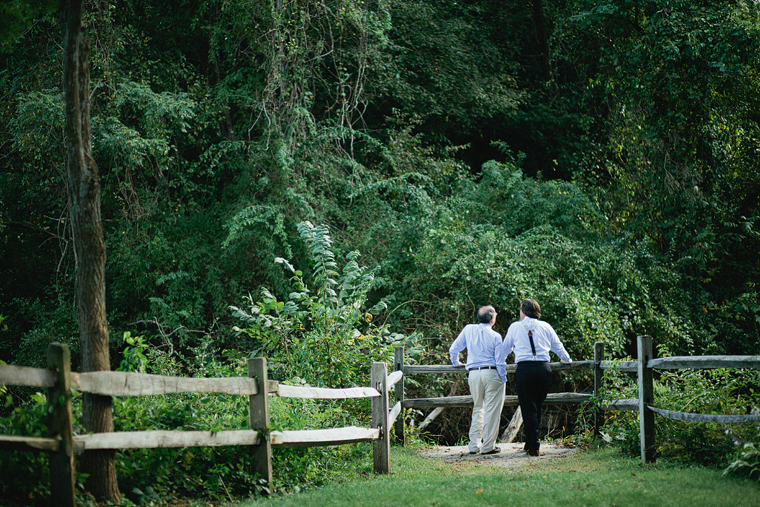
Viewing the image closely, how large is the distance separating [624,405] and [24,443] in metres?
6.71

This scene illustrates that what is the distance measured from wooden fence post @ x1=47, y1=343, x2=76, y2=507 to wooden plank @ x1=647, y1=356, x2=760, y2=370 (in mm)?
5678

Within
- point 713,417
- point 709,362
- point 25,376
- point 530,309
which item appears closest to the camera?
point 25,376

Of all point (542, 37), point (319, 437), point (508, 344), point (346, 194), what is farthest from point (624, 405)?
point (542, 37)

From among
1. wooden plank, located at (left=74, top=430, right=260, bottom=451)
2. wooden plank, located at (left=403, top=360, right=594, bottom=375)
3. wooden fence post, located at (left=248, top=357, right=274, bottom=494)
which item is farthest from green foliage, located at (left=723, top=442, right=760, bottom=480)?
wooden plank, located at (left=74, top=430, right=260, bottom=451)

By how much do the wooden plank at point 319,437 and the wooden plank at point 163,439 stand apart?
1.01 feet

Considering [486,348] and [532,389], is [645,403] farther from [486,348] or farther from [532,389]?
[486,348]

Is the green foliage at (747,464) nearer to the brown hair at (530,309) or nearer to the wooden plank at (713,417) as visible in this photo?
the wooden plank at (713,417)

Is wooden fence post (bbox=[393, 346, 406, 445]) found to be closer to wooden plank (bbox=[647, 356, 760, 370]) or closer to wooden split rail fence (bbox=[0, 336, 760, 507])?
wooden split rail fence (bbox=[0, 336, 760, 507])

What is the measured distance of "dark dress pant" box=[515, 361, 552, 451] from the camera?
9.10 m

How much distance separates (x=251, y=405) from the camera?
247 inches

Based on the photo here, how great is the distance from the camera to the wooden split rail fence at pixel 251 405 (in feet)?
15.1

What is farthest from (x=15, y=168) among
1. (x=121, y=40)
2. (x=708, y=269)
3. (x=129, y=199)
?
(x=708, y=269)

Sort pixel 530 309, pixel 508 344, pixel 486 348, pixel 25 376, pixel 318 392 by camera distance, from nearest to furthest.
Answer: pixel 25 376 < pixel 318 392 < pixel 530 309 < pixel 508 344 < pixel 486 348

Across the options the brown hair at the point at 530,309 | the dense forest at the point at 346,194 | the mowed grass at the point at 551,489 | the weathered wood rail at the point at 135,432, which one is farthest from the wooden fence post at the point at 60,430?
the dense forest at the point at 346,194
